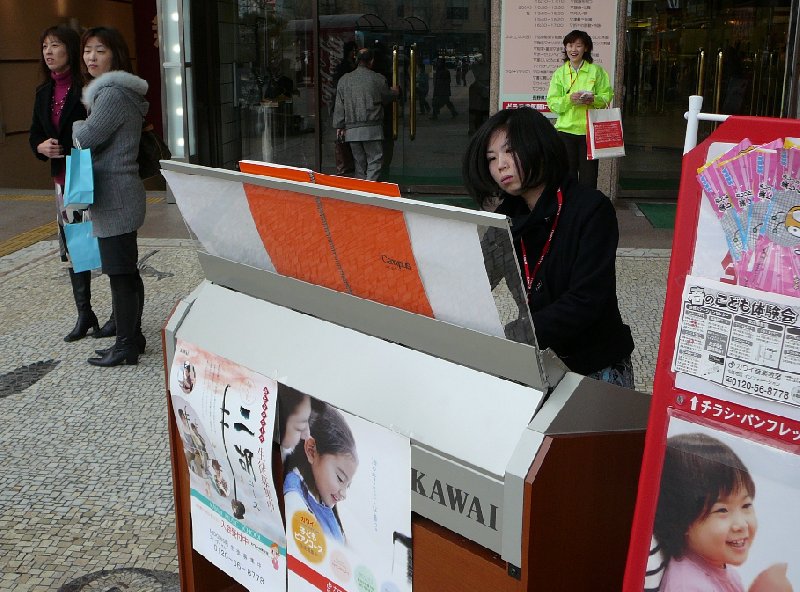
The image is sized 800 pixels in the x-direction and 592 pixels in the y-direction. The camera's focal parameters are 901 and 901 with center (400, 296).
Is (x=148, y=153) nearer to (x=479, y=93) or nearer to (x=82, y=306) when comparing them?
(x=82, y=306)

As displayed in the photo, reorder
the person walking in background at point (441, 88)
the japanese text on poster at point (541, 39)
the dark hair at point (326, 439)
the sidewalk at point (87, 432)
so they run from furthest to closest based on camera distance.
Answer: the person walking in background at point (441, 88) < the japanese text on poster at point (541, 39) < the sidewalk at point (87, 432) < the dark hair at point (326, 439)

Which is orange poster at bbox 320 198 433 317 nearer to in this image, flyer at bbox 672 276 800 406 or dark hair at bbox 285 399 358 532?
dark hair at bbox 285 399 358 532

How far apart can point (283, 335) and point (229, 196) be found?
397mm

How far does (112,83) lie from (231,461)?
289 cm

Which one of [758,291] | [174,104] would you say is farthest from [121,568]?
[174,104]

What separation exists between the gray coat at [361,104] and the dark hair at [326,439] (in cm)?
780

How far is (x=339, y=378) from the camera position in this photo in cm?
201

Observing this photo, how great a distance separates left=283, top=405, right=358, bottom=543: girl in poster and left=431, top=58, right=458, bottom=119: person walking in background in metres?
8.38

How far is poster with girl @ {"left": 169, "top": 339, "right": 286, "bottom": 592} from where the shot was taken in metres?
2.19

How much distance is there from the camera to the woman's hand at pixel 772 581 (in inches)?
60.1

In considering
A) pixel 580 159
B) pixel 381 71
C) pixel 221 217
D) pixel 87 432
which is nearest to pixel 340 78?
pixel 381 71

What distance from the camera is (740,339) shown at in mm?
1518

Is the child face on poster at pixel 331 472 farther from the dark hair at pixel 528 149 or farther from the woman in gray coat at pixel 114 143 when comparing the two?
the woman in gray coat at pixel 114 143

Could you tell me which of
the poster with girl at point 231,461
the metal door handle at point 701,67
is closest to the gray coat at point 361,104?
the metal door handle at point 701,67
